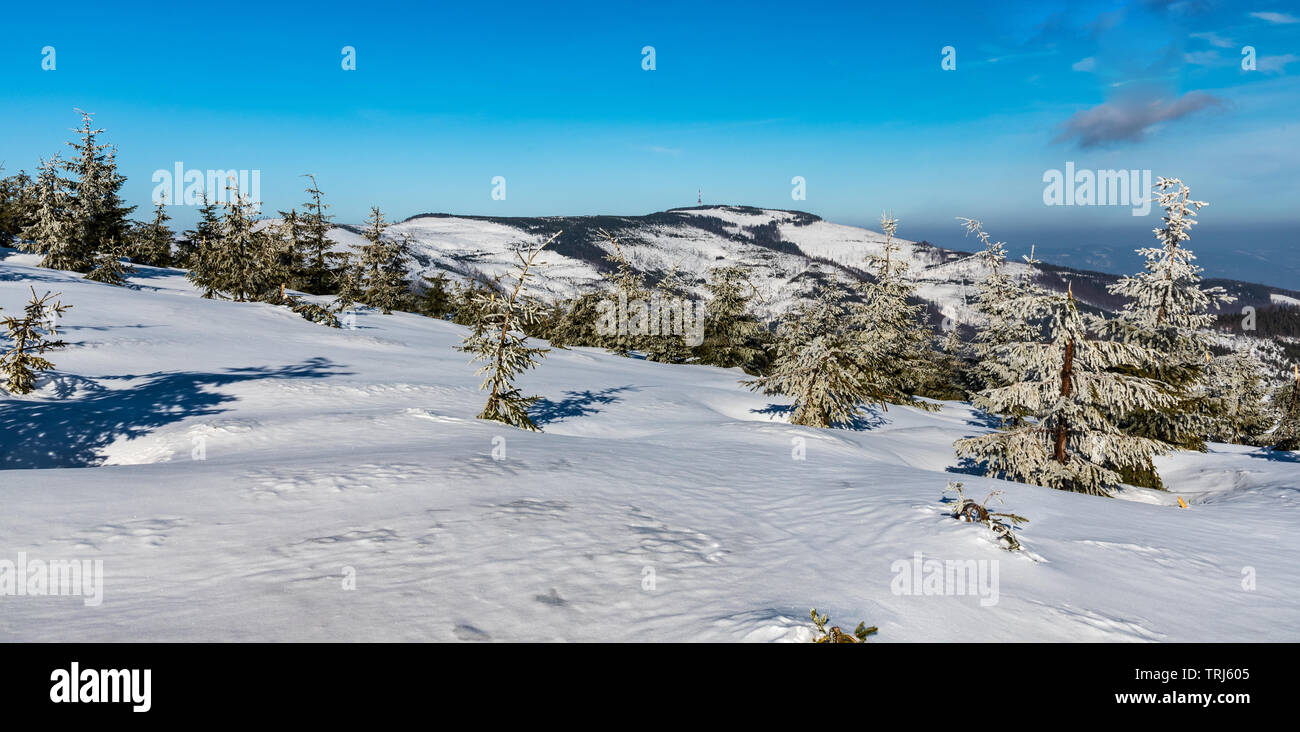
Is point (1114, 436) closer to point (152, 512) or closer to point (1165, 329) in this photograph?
point (1165, 329)

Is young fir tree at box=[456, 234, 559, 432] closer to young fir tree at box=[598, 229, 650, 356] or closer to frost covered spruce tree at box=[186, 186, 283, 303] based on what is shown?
young fir tree at box=[598, 229, 650, 356]

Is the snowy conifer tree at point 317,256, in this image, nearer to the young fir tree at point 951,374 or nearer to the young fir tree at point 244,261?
the young fir tree at point 244,261

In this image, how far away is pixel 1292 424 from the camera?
123 feet

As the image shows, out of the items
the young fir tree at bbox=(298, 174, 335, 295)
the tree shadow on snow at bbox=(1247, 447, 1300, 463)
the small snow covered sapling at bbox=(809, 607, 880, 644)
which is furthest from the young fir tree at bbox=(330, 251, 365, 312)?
the tree shadow on snow at bbox=(1247, 447, 1300, 463)

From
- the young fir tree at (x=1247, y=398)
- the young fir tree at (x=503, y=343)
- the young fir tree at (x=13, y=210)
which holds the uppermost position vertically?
the young fir tree at (x=13, y=210)

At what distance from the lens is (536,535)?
613 cm

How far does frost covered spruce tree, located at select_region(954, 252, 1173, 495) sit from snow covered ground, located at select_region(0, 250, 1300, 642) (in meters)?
2.11

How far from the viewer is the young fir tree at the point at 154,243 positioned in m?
49.9

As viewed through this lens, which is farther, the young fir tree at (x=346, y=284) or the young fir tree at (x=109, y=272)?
the young fir tree at (x=346, y=284)

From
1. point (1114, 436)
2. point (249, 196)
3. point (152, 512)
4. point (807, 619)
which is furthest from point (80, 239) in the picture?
point (1114, 436)

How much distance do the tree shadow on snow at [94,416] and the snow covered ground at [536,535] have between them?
55 millimetres

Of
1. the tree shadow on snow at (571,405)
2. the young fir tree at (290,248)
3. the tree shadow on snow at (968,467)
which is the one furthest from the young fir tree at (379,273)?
the tree shadow on snow at (968,467)

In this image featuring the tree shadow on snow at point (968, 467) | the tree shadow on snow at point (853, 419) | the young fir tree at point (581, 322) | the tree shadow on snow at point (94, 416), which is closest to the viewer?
the tree shadow on snow at point (94, 416)
